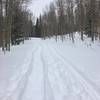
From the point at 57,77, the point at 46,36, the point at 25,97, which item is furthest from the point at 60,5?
the point at 46,36

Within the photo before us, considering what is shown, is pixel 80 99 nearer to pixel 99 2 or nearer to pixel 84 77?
pixel 84 77

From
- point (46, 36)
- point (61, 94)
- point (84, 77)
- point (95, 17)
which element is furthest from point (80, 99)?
point (46, 36)

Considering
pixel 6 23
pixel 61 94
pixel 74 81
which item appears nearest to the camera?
pixel 61 94

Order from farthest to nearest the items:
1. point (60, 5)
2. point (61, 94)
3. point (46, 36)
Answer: point (46, 36) < point (60, 5) < point (61, 94)

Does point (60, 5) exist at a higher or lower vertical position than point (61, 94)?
higher

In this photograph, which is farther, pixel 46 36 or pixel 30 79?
pixel 46 36

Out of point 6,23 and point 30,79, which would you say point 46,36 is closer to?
point 6,23

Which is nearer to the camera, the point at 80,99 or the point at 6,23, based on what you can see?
the point at 80,99

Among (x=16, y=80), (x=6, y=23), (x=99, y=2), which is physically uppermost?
(x=99, y=2)

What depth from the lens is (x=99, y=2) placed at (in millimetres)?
38969

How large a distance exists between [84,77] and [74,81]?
40.4 inches

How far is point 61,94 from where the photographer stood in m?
7.89

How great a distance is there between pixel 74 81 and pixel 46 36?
3613 inches

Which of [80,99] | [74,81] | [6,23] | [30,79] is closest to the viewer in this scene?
[80,99]
